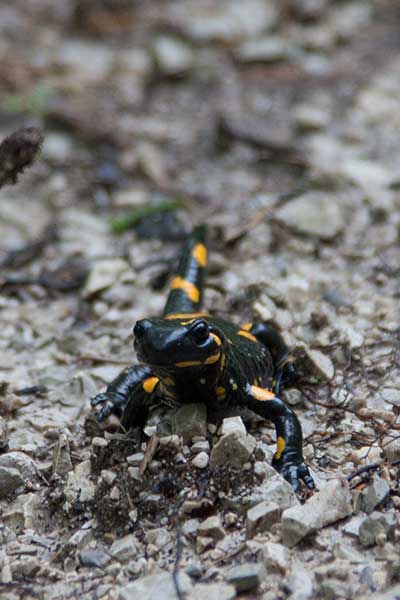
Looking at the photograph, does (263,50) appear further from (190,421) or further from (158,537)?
(158,537)

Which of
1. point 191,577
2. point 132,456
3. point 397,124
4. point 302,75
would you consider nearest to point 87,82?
point 302,75

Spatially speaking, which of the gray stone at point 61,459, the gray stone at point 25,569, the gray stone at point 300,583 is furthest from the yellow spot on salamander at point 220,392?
the gray stone at point 25,569

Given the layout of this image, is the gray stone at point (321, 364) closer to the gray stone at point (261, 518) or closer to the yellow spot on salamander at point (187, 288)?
the yellow spot on salamander at point (187, 288)

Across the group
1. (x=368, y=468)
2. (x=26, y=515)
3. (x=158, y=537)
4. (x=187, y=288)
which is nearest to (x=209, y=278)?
(x=187, y=288)

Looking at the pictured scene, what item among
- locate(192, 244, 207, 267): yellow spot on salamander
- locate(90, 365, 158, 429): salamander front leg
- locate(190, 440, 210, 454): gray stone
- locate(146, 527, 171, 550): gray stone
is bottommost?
locate(192, 244, 207, 267): yellow spot on salamander

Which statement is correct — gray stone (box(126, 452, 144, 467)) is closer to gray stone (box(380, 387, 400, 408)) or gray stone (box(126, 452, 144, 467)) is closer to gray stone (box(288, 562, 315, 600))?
A: gray stone (box(288, 562, 315, 600))

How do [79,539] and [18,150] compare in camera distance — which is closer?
[79,539]

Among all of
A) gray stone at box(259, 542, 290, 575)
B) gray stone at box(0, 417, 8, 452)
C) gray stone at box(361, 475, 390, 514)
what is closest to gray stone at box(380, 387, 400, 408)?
gray stone at box(361, 475, 390, 514)
